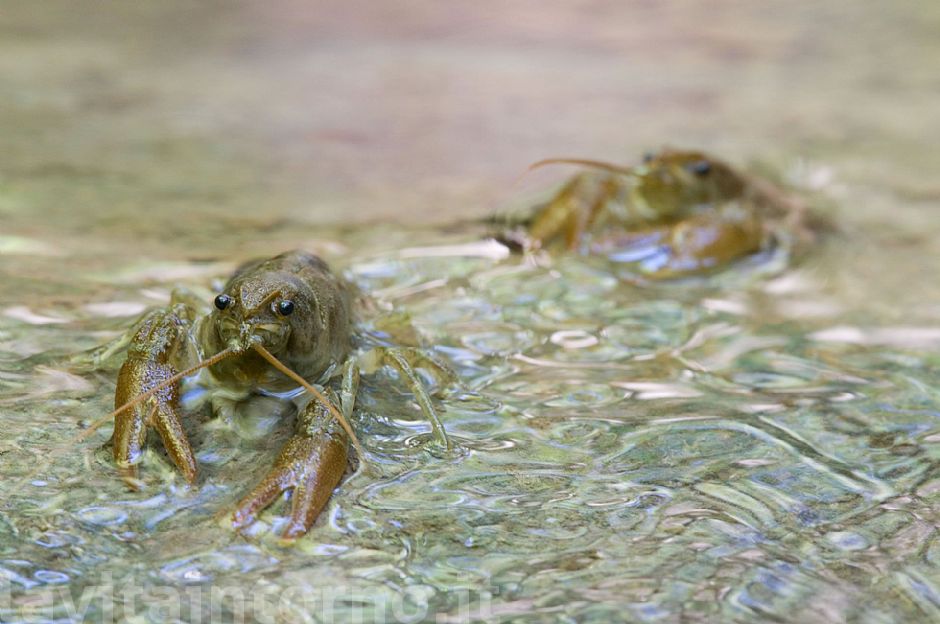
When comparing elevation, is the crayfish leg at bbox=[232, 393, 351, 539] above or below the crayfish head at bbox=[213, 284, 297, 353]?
below

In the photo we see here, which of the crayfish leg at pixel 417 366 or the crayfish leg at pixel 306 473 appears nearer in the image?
the crayfish leg at pixel 306 473

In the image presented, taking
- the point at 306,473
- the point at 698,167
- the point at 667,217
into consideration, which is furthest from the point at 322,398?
the point at 698,167

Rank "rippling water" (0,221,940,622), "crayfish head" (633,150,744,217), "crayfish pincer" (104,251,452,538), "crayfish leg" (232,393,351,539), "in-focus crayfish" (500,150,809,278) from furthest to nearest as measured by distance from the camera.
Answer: "crayfish head" (633,150,744,217), "in-focus crayfish" (500,150,809,278), "crayfish pincer" (104,251,452,538), "crayfish leg" (232,393,351,539), "rippling water" (0,221,940,622)

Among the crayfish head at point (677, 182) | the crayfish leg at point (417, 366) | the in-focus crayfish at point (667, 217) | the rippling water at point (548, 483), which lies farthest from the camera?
the crayfish head at point (677, 182)

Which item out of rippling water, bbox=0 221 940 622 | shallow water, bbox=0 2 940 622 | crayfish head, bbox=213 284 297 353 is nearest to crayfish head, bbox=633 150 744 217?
shallow water, bbox=0 2 940 622

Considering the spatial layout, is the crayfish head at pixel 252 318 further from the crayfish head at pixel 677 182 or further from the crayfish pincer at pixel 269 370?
the crayfish head at pixel 677 182

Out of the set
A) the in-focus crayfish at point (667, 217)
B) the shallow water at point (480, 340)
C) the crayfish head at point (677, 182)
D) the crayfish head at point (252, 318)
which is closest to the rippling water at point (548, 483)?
the shallow water at point (480, 340)

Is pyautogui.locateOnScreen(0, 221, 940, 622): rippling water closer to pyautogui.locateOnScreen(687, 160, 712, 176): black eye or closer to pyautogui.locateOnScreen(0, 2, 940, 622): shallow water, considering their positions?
pyautogui.locateOnScreen(0, 2, 940, 622): shallow water
